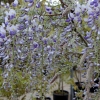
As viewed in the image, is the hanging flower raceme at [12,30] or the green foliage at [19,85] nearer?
the hanging flower raceme at [12,30]

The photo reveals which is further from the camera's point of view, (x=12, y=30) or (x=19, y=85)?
(x=19, y=85)

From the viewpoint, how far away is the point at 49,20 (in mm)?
1175

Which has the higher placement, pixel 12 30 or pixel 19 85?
pixel 12 30

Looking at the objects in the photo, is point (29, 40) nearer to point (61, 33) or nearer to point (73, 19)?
point (61, 33)

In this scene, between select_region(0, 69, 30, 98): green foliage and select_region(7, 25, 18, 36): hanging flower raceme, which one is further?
Result: select_region(0, 69, 30, 98): green foliage

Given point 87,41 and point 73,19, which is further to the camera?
point 87,41

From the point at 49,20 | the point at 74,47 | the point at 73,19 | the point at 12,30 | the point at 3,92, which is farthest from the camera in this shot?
the point at 3,92

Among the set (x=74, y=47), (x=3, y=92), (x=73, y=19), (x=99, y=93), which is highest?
(x=73, y=19)

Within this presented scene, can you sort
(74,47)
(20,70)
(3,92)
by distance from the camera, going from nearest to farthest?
(74,47) → (20,70) → (3,92)

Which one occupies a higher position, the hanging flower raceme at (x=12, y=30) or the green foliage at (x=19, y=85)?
the hanging flower raceme at (x=12, y=30)

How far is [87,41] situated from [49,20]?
0.23 metres

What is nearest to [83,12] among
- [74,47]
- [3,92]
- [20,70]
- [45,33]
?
[45,33]

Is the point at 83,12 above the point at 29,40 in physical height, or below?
above

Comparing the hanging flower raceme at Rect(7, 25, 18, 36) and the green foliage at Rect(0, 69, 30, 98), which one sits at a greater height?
the hanging flower raceme at Rect(7, 25, 18, 36)
